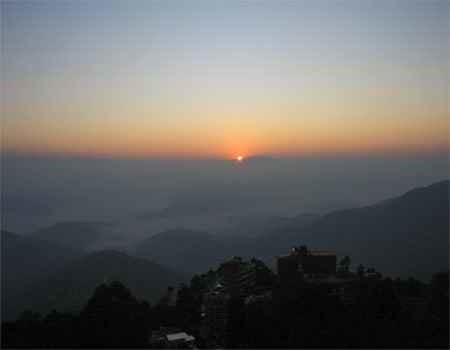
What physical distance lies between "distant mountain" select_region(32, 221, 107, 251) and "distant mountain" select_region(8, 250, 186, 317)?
78807 millimetres

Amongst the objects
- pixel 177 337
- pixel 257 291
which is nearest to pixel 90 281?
pixel 257 291

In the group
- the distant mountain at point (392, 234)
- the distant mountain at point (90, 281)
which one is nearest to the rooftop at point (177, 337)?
the distant mountain at point (392, 234)

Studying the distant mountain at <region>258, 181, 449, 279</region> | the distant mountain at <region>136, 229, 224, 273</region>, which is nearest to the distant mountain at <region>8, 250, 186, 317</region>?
the distant mountain at <region>136, 229, 224, 273</region>

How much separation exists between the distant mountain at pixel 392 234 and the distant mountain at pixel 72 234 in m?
82.1

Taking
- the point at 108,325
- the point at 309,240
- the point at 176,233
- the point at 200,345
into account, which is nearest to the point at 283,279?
the point at 200,345

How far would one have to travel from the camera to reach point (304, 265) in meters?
24.2

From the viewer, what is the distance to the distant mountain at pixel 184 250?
11265 cm

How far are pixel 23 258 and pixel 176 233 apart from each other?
159 ft

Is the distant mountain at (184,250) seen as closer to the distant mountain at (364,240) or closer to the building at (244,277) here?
the distant mountain at (364,240)

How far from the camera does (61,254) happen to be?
424ft

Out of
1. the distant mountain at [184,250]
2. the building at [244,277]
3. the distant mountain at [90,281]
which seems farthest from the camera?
the distant mountain at [184,250]

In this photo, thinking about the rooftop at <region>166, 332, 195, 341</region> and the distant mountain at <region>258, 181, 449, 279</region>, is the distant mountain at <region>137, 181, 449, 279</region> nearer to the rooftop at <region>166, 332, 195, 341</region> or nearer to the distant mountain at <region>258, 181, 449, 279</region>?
the distant mountain at <region>258, 181, 449, 279</region>

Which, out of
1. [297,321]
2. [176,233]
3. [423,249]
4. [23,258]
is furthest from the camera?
[176,233]

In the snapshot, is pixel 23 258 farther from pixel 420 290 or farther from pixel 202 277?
pixel 420 290
